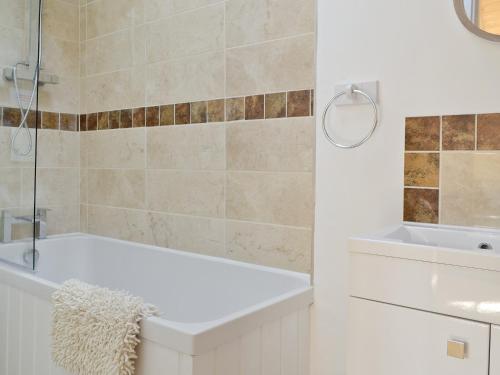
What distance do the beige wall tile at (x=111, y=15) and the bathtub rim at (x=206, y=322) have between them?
1.48m

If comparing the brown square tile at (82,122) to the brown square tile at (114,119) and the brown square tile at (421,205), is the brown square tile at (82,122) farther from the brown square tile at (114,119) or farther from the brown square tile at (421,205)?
the brown square tile at (421,205)

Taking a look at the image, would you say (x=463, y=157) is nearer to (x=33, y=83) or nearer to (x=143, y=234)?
(x=143, y=234)

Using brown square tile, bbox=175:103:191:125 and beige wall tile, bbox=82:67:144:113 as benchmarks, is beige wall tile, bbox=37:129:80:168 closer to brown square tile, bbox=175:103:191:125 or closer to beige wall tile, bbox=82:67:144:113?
beige wall tile, bbox=82:67:144:113

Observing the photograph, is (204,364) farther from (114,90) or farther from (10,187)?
(114,90)

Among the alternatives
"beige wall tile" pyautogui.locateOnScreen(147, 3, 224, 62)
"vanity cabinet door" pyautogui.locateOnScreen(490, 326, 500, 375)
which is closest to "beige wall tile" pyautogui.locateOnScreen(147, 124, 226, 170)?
"beige wall tile" pyautogui.locateOnScreen(147, 3, 224, 62)

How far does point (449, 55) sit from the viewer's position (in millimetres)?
1532

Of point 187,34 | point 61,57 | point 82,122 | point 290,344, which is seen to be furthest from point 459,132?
point 61,57

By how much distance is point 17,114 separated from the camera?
2391 mm

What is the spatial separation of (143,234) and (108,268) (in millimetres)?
315

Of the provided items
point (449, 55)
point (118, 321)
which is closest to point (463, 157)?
point (449, 55)

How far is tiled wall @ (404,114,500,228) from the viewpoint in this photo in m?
1.47

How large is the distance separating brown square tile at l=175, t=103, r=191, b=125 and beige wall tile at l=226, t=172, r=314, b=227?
1.34 ft

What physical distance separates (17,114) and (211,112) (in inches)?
40.1

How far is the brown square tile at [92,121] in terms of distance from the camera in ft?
9.55
